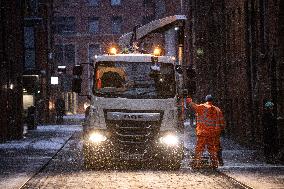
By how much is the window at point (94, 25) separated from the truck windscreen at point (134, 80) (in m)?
82.9

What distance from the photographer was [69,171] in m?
19.5

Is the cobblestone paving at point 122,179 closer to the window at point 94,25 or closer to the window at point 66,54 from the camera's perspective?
the window at point 66,54

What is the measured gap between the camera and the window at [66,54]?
99375 millimetres

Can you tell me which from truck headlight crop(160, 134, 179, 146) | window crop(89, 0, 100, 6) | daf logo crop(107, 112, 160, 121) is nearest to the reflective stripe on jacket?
truck headlight crop(160, 134, 179, 146)

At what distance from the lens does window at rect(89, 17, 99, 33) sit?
337 ft

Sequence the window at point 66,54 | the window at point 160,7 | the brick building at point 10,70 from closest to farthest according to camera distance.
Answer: the brick building at point 10,70 → the window at point 160,7 → the window at point 66,54

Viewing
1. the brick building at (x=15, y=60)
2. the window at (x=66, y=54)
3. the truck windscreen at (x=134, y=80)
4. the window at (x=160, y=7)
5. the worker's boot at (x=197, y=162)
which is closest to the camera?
the worker's boot at (x=197, y=162)

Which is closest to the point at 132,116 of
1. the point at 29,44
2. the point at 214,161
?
the point at 214,161

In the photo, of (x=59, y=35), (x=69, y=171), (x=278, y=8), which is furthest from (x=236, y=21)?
(x=59, y=35)

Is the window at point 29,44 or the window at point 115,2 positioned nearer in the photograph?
the window at point 29,44

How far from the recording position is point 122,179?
17.2 m

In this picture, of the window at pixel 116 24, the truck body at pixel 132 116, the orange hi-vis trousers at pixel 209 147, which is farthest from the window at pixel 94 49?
the orange hi-vis trousers at pixel 209 147

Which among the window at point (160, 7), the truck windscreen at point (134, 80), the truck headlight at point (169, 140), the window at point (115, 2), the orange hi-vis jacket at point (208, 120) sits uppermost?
the window at point (115, 2)

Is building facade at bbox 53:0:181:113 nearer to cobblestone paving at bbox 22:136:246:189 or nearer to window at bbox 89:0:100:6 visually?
window at bbox 89:0:100:6
